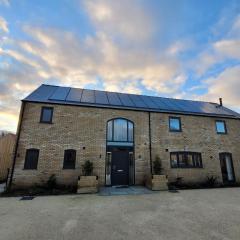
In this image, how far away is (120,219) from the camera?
5.16m

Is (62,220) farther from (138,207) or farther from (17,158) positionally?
(17,158)

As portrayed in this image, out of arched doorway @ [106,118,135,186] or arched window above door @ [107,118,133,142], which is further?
arched window above door @ [107,118,133,142]

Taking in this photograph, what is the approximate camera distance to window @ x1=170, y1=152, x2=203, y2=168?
39.4 ft

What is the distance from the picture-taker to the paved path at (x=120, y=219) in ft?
13.5

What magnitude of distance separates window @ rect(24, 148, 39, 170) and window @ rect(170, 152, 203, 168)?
29.6 feet

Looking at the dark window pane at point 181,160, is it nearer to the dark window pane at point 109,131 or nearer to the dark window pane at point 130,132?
the dark window pane at point 130,132

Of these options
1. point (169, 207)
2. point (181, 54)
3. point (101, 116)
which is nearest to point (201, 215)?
point (169, 207)

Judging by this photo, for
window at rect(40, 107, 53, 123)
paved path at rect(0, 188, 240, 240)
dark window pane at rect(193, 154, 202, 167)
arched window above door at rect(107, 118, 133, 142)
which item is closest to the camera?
paved path at rect(0, 188, 240, 240)

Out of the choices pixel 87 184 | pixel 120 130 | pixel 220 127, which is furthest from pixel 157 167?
pixel 220 127

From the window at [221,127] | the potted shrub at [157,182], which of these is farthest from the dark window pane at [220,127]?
the potted shrub at [157,182]

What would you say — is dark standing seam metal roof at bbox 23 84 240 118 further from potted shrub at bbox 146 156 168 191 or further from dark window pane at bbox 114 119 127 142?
potted shrub at bbox 146 156 168 191

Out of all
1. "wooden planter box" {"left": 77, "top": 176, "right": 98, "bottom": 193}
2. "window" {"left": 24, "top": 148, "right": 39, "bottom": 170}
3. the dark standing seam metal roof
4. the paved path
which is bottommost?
the paved path

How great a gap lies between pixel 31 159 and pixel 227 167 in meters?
14.2

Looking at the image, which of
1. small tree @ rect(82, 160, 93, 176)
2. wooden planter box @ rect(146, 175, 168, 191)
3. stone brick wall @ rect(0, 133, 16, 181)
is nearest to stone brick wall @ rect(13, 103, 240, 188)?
small tree @ rect(82, 160, 93, 176)
